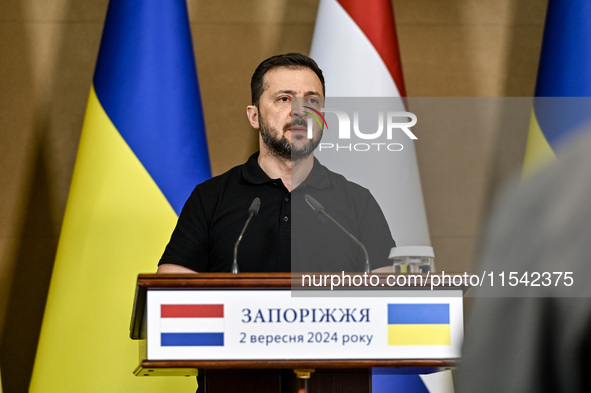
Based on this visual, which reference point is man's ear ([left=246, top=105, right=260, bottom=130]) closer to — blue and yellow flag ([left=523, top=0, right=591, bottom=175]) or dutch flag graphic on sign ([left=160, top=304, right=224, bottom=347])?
blue and yellow flag ([left=523, top=0, right=591, bottom=175])

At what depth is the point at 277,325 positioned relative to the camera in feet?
5.65

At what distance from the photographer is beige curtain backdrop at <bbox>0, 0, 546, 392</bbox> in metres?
3.73

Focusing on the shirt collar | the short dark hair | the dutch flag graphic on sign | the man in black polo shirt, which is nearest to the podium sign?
the dutch flag graphic on sign

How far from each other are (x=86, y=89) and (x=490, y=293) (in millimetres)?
3586

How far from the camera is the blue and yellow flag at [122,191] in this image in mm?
2947

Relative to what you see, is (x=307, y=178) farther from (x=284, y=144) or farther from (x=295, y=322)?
(x=295, y=322)

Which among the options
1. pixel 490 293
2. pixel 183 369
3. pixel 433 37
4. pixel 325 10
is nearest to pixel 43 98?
pixel 325 10

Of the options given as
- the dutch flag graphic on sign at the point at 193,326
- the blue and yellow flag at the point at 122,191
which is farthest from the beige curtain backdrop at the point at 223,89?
A: the dutch flag graphic on sign at the point at 193,326

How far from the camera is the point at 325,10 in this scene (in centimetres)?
344

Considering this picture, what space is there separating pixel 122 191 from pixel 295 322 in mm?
1548

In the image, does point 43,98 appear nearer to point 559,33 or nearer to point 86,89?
point 86,89

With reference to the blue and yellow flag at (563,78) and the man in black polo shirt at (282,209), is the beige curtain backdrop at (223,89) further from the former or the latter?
the man in black polo shirt at (282,209)

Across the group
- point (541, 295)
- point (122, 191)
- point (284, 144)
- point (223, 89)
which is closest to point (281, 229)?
point (284, 144)

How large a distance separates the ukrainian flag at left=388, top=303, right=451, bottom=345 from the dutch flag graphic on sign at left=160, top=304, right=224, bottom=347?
0.36 metres
